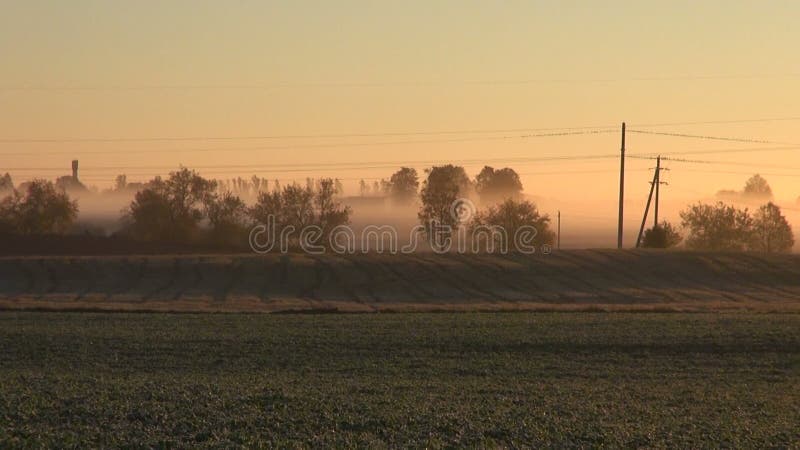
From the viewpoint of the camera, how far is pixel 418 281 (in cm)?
7088

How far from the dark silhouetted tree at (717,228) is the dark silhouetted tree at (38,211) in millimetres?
82825

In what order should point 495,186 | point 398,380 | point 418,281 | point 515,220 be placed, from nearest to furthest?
point 398,380
point 418,281
point 515,220
point 495,186

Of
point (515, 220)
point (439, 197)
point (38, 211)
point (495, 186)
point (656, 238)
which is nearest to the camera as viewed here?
point (656, 238)

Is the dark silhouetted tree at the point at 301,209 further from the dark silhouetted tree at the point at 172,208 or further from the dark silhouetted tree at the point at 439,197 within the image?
the dark silhouetted tree at the point at 439,197

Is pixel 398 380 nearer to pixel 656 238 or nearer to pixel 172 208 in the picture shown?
pixel 656 238

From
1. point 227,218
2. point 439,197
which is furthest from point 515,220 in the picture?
point 227,218

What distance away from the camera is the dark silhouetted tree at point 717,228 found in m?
138

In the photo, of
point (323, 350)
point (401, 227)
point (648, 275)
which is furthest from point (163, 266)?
point (401, 227)

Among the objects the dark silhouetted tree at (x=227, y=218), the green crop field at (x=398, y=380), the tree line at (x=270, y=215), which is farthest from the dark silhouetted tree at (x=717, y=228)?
the green crop field at (x=398, y=380)

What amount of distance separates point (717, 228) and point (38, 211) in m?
88.7

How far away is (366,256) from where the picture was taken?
82.8m

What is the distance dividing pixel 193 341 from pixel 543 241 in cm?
9785

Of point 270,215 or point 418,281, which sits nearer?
point 418,281

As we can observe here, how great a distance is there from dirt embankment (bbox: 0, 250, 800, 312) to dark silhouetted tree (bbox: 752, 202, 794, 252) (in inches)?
2609
